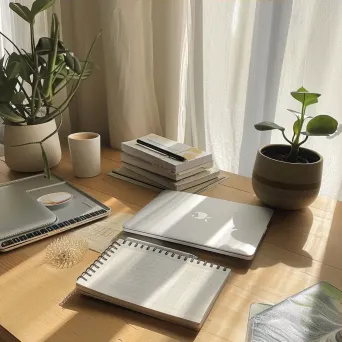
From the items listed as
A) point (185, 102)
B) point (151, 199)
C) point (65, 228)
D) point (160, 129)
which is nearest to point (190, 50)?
point (185, 102)

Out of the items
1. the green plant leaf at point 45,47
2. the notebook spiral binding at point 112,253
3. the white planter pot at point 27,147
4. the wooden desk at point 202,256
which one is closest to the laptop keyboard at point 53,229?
the wooden desk at point 202,256

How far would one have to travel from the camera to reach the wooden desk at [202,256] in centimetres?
56

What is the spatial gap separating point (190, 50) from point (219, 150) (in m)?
0.28

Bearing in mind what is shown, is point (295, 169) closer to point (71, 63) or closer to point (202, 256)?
point (202, 256)

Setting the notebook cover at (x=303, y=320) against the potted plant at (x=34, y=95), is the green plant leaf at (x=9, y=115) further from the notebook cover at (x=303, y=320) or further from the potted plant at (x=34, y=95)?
the notebook cover at (x=303, y=320)

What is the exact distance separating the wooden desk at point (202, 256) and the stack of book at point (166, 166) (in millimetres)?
101

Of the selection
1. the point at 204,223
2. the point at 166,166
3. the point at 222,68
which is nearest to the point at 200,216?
the point at 204,223

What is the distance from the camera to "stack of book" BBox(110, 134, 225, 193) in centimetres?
96

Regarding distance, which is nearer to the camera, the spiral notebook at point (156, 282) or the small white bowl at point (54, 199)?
the spiral notebook at point (156, 282)

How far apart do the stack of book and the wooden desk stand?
0.10 metres

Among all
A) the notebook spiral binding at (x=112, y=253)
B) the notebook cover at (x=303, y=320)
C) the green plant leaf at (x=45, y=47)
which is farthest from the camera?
the green plant leaf at (x=45, y=47)

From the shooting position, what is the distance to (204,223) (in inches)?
31.8

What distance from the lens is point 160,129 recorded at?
4.11 ft

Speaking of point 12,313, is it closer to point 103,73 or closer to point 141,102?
point 141,102
